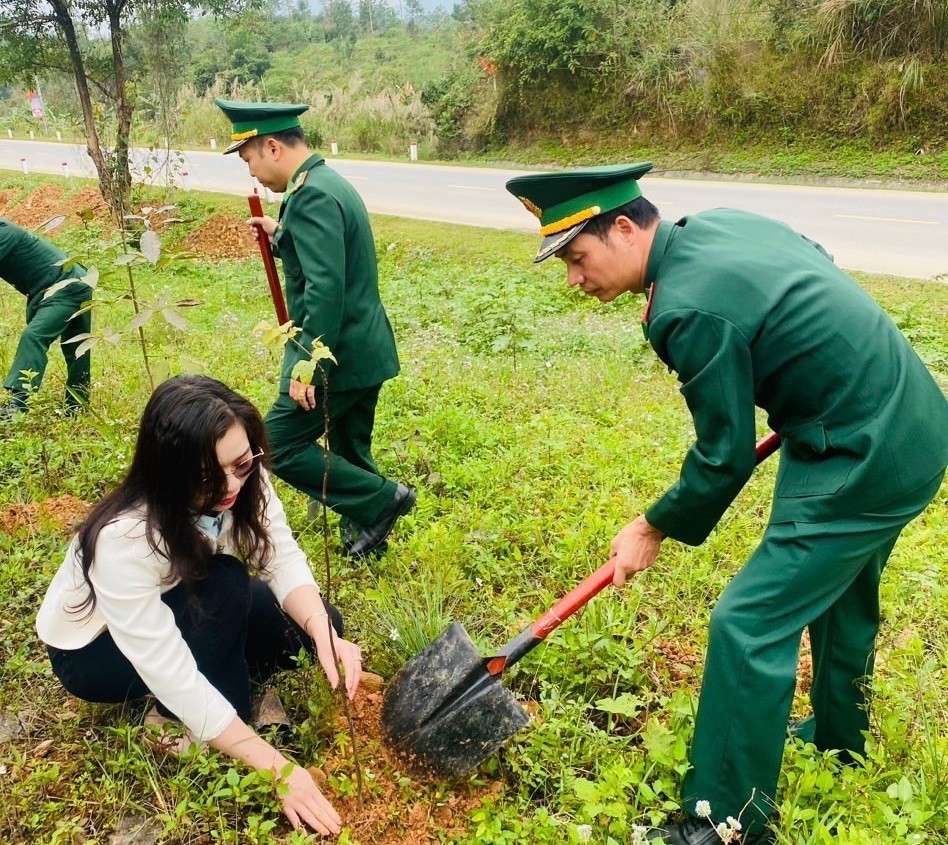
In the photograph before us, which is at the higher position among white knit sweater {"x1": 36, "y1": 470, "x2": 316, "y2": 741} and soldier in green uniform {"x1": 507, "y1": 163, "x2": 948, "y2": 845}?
soldier in green uniform {"x1": 507, "y1": 163, "x2": 948, "y2": 845}

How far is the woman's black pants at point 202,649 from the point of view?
2113 mm

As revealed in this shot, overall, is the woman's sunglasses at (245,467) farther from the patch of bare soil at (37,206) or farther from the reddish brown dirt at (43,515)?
the patch of bare soil at (37,206)

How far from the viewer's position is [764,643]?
177 centimetres

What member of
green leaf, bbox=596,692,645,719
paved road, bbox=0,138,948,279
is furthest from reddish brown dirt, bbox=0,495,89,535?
paved road, bbox=0,138,948,279

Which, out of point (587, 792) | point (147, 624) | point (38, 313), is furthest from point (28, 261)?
point (587, 792)

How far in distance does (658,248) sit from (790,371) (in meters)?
0.40

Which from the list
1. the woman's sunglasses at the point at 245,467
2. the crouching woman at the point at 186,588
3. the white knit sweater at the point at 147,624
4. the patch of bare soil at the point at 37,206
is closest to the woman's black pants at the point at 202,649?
the crouching woman at the point at 186,588

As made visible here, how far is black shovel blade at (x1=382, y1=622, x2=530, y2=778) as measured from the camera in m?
2.13

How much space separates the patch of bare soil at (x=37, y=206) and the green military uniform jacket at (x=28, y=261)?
11.3m

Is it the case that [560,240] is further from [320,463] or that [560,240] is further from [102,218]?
[102,218]

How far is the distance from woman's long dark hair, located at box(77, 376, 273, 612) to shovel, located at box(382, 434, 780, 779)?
681 mm

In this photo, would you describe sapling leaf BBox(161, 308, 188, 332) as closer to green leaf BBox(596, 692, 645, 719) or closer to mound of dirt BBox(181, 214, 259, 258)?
green leaf BBox(596, 692, 645, 719)

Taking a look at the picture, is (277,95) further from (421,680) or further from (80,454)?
(421,680)

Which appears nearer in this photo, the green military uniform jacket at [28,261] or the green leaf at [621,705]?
the green leaf at [621,705]
